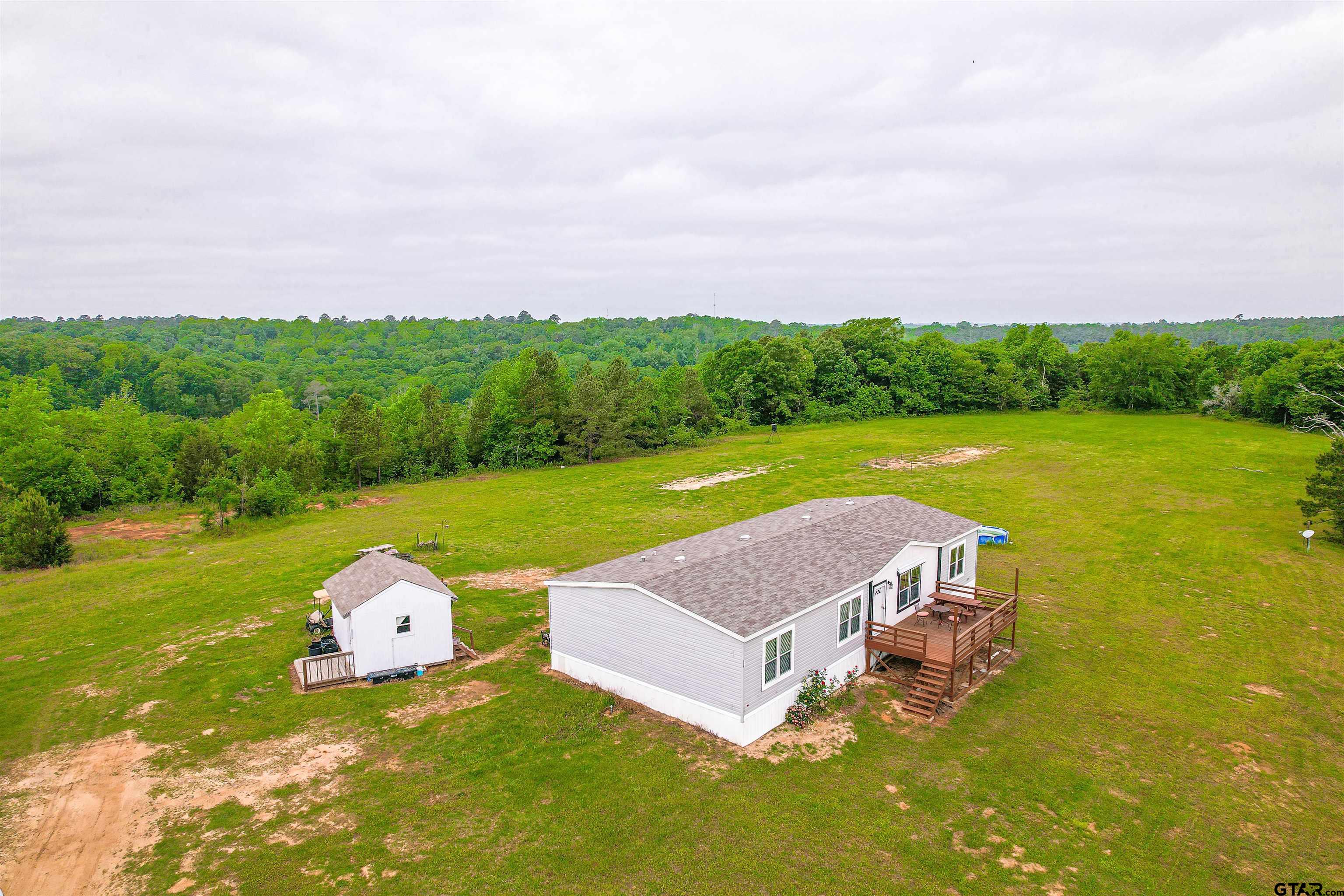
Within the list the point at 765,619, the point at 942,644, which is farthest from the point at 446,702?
the point at 942,644

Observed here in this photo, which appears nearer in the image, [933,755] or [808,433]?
[933,755]

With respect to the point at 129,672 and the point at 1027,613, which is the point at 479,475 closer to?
the point at 129,672

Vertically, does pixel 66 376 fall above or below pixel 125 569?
above

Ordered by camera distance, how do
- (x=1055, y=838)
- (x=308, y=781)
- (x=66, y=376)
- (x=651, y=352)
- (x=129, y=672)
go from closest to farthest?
(x=1055, y=838) < (x=308, y=781) < (x=129, y=672) < (x=66, y=376) < (x=651, y=352)

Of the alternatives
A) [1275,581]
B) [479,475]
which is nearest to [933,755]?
[1275,581]

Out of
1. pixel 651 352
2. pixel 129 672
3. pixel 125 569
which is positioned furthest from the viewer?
pixel 651 352

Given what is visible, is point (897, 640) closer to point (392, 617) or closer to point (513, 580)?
point (392, 617)
